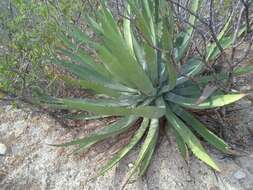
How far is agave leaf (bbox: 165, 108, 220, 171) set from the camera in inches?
85.3

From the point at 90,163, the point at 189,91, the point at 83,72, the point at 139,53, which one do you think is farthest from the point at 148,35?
the point at 90,163

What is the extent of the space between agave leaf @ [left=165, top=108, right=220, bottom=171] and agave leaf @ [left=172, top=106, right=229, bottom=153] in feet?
0.18

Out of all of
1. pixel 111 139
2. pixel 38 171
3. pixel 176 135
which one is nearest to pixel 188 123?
pixel 176 135

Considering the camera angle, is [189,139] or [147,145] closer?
[189,139]

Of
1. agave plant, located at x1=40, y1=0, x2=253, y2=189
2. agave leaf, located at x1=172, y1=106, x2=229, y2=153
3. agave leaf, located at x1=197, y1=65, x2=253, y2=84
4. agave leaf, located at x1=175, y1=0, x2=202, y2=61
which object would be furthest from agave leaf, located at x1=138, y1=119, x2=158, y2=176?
agave leaf, located at x1=175, y1=0, x2=202, y2=61

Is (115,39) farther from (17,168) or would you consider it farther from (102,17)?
(17,168)

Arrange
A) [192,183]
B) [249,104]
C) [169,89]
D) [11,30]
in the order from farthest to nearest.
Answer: [11,30]
[249,104]
[169,89]
[192,183]

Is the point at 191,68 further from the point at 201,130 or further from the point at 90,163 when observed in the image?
the point at 90,163

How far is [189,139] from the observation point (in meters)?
2.27

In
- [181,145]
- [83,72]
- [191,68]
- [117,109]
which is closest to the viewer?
[117,109]

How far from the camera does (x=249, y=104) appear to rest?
267 centimetres

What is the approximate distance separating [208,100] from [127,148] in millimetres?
568

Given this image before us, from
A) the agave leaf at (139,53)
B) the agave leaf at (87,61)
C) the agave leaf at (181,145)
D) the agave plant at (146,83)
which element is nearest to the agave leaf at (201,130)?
the agave plant at (146,83)

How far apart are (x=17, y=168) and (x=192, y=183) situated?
120cm
